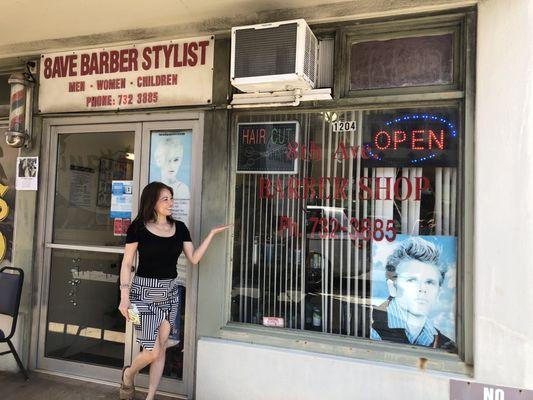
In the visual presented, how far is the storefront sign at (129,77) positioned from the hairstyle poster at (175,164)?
0.30 meters

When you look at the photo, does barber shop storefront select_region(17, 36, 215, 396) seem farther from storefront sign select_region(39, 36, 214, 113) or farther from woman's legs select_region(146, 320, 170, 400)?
woman's legs select_region(146, 320, 170, 400)

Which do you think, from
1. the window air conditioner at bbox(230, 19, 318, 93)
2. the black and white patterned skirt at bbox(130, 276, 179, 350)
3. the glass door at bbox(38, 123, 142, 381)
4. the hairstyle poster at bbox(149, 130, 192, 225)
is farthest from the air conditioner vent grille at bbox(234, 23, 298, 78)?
the black and white patterned skirt at bbox(130, 276, 179, 350)

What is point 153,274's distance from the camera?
3299 mm

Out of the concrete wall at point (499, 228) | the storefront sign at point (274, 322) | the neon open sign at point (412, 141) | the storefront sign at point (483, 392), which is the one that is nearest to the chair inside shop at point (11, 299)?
the storefront sign at point (274, 322)

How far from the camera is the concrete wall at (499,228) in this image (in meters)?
2.82

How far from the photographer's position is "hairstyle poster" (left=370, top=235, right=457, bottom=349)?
3225mm

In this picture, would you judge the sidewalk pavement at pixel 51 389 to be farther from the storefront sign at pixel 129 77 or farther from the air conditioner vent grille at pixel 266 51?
the air conditioner vent grille at pixel 266 51

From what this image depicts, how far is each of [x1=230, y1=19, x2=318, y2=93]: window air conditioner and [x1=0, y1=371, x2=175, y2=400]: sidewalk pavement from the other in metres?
2.67

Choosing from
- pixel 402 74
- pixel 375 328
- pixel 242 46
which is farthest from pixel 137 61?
pixel 375 328

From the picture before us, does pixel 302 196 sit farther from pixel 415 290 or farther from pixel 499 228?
pixel 499 228

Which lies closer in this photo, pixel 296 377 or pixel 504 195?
pixel 504 195

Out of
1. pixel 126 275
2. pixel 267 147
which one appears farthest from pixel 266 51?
pixel 126 275

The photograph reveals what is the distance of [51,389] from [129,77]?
281 cm

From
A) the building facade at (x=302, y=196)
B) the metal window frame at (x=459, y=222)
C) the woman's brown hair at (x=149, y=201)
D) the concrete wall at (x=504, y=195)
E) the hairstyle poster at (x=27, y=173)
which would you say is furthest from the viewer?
the hairstyle poster at (x=27, y=173)
